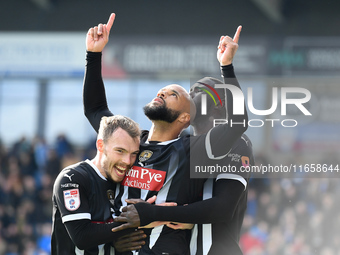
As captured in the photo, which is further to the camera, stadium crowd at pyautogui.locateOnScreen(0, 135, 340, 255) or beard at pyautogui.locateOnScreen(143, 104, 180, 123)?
stadium crowd at pyautogui.locateOnScreen(0, 135, 340, 255)

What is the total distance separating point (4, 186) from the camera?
14.4 m

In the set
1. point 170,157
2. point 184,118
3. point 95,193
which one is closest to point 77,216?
point 95,193

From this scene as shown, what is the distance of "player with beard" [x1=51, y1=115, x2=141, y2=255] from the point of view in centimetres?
377

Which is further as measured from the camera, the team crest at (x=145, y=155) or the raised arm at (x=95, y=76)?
the raised arm at (x=95, y=76)

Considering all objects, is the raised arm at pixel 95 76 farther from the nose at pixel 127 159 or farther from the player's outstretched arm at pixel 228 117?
the player's outstretched arm at pixel 228 117

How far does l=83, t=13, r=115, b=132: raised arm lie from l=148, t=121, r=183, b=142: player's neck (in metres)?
Answer: 0.55

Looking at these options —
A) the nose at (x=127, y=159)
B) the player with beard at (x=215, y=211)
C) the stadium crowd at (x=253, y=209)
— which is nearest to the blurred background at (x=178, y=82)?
the stadium crowd at (x=253, y=209)

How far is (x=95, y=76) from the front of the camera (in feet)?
15.0

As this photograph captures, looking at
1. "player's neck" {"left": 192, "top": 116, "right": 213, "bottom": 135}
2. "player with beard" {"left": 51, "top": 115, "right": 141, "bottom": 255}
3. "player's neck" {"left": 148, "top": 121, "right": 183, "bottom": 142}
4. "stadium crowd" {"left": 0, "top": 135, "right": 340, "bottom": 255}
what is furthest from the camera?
"stadium crowd" {"left": 0, "top": 135, "right": 340, "bottom": 255}

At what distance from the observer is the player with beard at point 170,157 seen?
3.79 metres

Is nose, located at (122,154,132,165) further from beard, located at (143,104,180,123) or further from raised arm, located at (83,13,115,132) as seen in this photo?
raised arm, located at (83,13,115,132)

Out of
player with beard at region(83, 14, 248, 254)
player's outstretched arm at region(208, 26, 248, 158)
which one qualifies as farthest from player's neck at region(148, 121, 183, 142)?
player's outstretched arm at region(208, 26, 248, 158)

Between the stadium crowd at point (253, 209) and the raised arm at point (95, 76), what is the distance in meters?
7.64

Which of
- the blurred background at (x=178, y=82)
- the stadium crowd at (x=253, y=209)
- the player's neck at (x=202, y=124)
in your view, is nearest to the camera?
the player's neck at (x=202, y=124)
